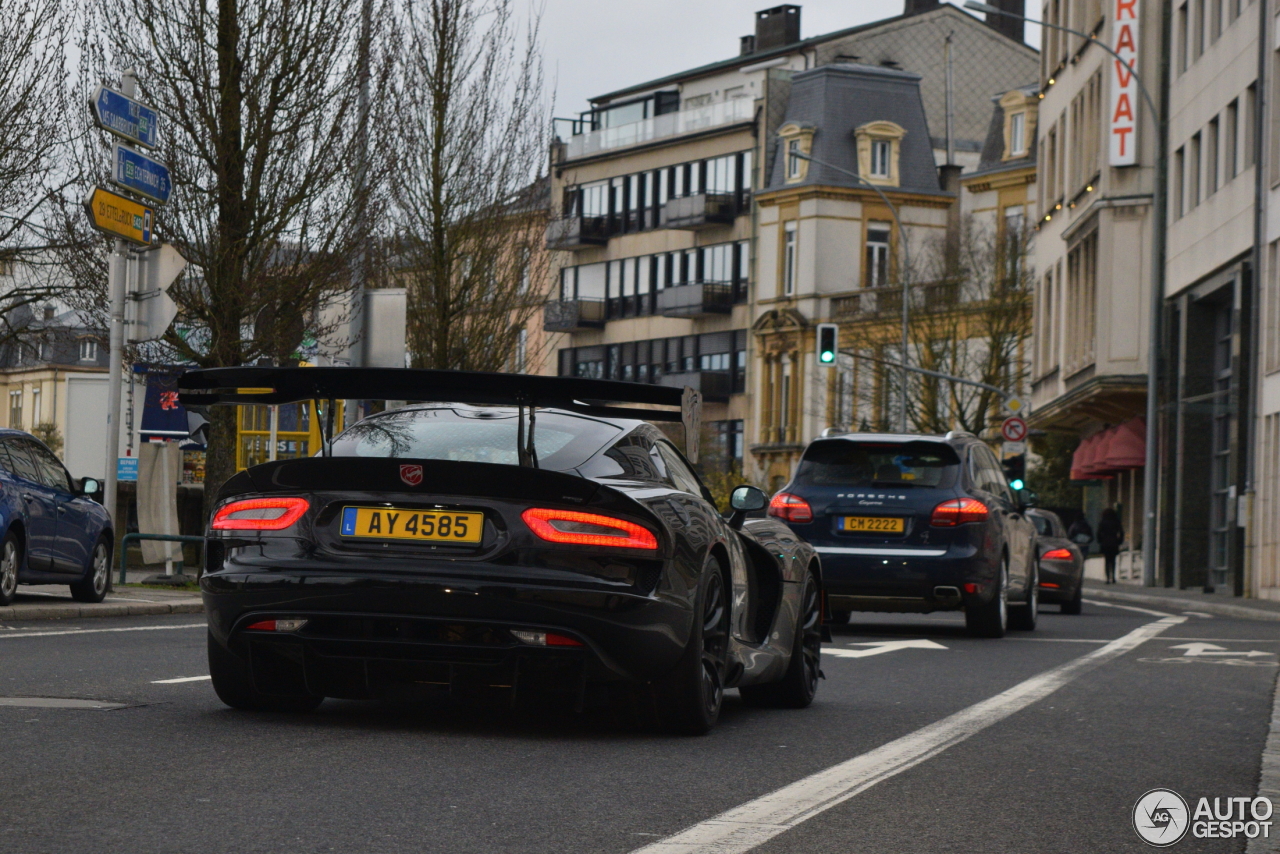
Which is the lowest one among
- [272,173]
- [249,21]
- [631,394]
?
[631,394]

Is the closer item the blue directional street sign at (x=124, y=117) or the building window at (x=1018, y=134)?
the blue directional street sign at (x=124, y=117)

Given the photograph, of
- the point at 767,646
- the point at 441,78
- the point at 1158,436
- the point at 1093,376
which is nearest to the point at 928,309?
the point at 1093,376

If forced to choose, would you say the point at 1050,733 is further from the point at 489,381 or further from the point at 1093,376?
the point at 1093,376

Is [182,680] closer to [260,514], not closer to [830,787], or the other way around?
[260,514]

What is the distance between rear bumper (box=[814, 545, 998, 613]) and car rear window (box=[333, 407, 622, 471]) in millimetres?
8604

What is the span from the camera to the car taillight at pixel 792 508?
57.4 ft

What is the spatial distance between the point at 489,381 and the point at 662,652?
1.20 meters

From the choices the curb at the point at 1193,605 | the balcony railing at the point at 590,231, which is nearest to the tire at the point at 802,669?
the curb at the point at 1193,605

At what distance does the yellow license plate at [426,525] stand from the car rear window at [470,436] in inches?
10.2

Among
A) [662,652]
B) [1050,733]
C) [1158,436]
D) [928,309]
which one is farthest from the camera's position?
[928,309]

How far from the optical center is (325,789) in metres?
6.43

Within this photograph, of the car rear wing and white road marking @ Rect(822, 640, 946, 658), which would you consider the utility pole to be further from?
the car rear wing

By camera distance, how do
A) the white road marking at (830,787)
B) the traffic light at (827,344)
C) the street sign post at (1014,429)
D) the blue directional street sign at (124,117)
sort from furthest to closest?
1. the traffic light at (827,344)
2. the street sign post at (1014,429)
3. the blue directional street sign at (124,117)
4. the white road marking at (830,787)

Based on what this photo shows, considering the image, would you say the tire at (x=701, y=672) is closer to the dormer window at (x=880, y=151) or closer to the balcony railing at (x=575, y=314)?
the dormer window at (x=880, y=151)
